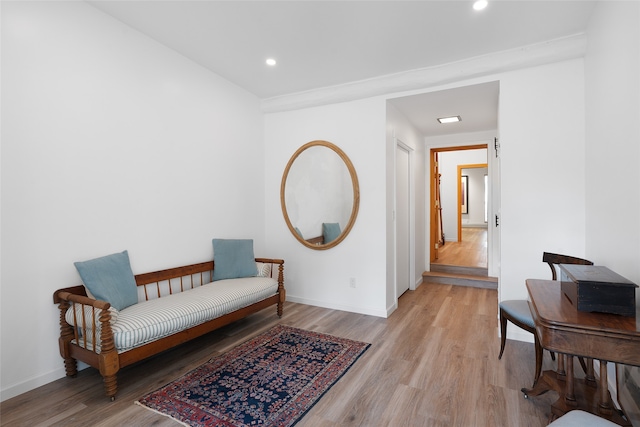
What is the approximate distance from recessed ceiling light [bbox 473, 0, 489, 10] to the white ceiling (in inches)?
Result: 1.6

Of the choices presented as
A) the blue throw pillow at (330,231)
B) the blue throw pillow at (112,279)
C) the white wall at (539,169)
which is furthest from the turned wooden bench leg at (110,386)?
the white wall at (539,169)

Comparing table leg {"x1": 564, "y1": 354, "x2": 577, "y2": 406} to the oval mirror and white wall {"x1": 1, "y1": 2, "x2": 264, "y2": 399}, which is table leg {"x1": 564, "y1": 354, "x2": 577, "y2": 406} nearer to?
the oval mirror

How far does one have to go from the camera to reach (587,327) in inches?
47.9

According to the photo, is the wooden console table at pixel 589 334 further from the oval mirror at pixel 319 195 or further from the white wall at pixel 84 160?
the white wall at pixel 84 160

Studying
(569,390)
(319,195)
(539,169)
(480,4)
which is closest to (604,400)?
(569,390)

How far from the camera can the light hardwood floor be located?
1852mm

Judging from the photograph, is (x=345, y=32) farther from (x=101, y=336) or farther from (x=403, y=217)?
(x=101, y=336)

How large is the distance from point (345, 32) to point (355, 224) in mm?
1997

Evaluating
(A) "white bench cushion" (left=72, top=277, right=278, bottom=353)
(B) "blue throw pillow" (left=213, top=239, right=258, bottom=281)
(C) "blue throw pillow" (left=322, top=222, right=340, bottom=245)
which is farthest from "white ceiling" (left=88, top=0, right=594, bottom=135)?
(A) "white bench cushion" (left=72, top=277, right=278, bottom=353)

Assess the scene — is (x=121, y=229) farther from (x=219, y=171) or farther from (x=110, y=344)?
(x=219, y=171)

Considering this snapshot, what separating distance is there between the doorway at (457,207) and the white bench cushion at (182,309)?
3746mm

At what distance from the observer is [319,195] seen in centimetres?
397

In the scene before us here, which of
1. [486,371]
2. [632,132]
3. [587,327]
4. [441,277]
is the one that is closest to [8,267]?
[587,327]

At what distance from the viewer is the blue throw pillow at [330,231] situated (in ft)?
12.7
